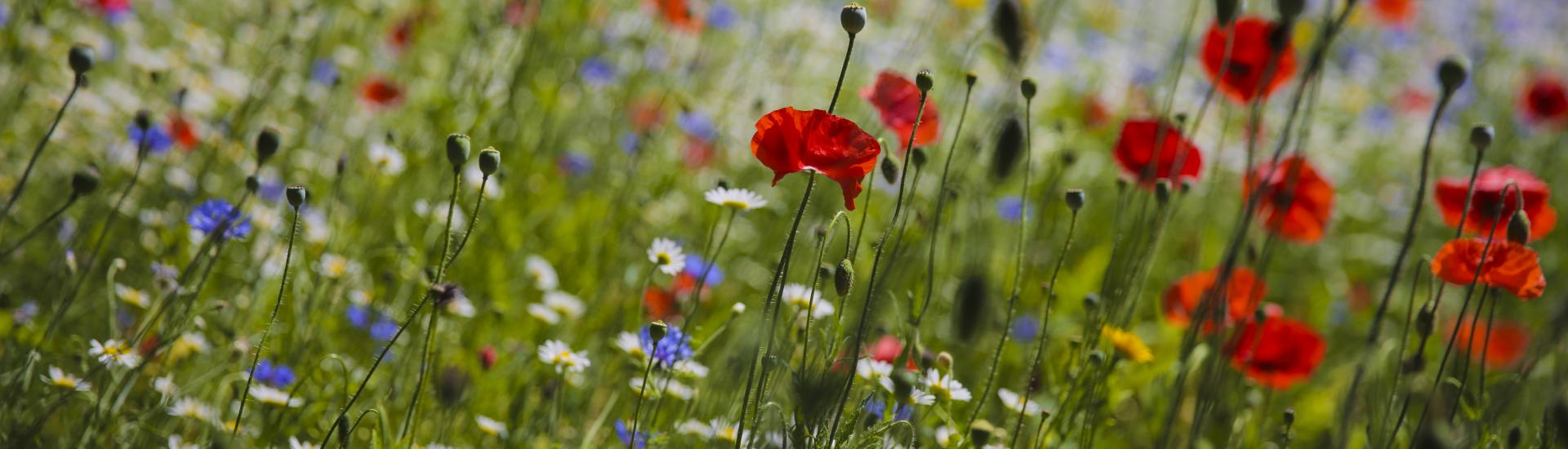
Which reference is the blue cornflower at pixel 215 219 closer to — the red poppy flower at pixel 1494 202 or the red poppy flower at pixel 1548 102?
the red poppy flower at pixel 1494 202

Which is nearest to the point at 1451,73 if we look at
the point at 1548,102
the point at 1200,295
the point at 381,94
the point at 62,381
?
the point at 1200,295

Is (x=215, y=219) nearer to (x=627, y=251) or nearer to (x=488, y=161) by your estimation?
(x=488, y=161)

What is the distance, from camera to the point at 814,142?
3.89 feet

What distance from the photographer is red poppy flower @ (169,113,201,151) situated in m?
2.29

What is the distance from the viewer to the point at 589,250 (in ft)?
8.04

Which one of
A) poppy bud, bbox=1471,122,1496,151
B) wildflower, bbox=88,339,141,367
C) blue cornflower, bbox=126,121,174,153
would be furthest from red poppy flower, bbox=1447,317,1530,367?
blue cornflower, bbox=126,121,174,153

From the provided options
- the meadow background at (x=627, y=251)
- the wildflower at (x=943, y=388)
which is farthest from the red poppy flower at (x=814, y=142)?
the wildflower at (x=943, y=388)

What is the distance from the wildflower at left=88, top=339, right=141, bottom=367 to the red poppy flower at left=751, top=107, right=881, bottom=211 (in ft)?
2.69

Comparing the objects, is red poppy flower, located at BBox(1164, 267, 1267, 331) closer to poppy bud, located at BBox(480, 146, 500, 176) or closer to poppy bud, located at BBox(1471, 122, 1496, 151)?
poppy bud, located at BBox(1471, 122, 1496, 151)

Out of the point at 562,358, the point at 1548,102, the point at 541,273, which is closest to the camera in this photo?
the point at 562,358

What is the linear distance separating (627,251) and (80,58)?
1.15 meters

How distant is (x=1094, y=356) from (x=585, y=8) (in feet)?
5.50

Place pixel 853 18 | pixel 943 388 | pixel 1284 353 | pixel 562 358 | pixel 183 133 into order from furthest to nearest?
1. pixel 183 133
2. pixel 1284 353
3. pixel 562 358
4. pixel 943 388
5. pixel 853 18

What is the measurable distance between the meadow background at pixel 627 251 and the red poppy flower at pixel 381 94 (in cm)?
1
